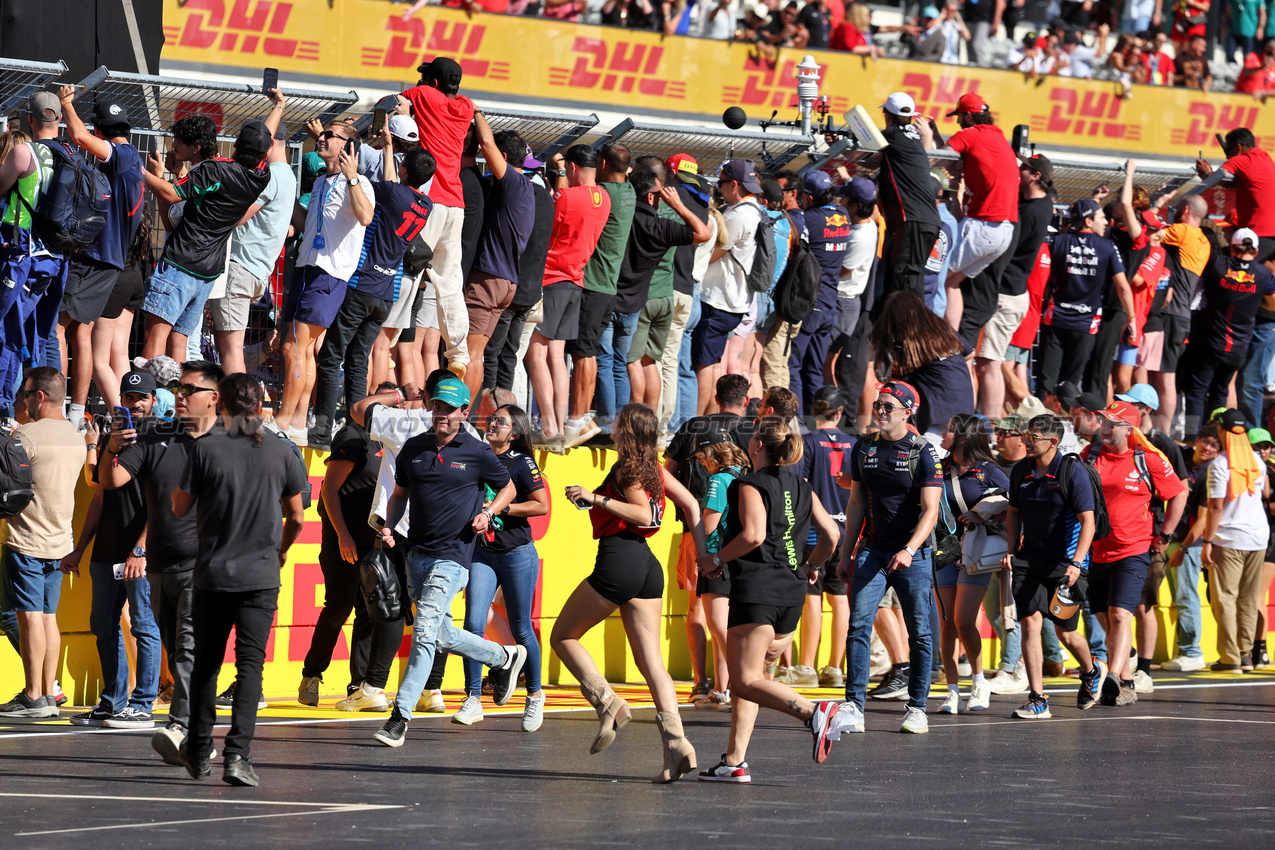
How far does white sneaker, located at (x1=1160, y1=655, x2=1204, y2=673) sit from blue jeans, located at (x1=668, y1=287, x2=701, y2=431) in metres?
5.36

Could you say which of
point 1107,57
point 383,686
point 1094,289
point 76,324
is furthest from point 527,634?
point 1107,57

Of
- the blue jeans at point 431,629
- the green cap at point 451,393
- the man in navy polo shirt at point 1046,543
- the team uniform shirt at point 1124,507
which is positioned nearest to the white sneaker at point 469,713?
the blue jeans at point 431,629

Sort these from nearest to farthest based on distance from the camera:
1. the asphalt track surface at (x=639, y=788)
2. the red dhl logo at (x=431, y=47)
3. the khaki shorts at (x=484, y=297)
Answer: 1. the asphalt track surface at (x=639, y=788)
2. the khaki shorts at (x=484, y=297)
3. the red dhl logo at (x=431, y=47)

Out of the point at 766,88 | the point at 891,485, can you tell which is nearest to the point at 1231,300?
the point at 891,485

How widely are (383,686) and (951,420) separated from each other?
4.57 metres

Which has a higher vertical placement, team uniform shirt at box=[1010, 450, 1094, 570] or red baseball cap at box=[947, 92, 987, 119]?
red baseball cap at box=[947, 92, 987, 119]

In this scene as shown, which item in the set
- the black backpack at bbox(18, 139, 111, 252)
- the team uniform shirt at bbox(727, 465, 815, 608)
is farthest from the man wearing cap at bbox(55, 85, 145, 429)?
the team uniform shirt at bbox(727, 465, 815, 608)

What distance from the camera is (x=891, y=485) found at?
421 inches

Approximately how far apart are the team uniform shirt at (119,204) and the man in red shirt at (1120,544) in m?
7.05

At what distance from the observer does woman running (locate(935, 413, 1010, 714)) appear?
11844 mm

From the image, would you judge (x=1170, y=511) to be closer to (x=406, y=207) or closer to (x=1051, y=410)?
(x=1051, y=410)

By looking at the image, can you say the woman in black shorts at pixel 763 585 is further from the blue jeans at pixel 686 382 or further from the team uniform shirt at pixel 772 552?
the blue jeans at pixel 686 382

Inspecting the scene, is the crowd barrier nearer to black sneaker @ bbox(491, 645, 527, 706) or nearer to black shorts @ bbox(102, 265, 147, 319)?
black shorts @ bbox(102, 265, 147, 319)

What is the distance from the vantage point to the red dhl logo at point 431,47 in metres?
21.2
